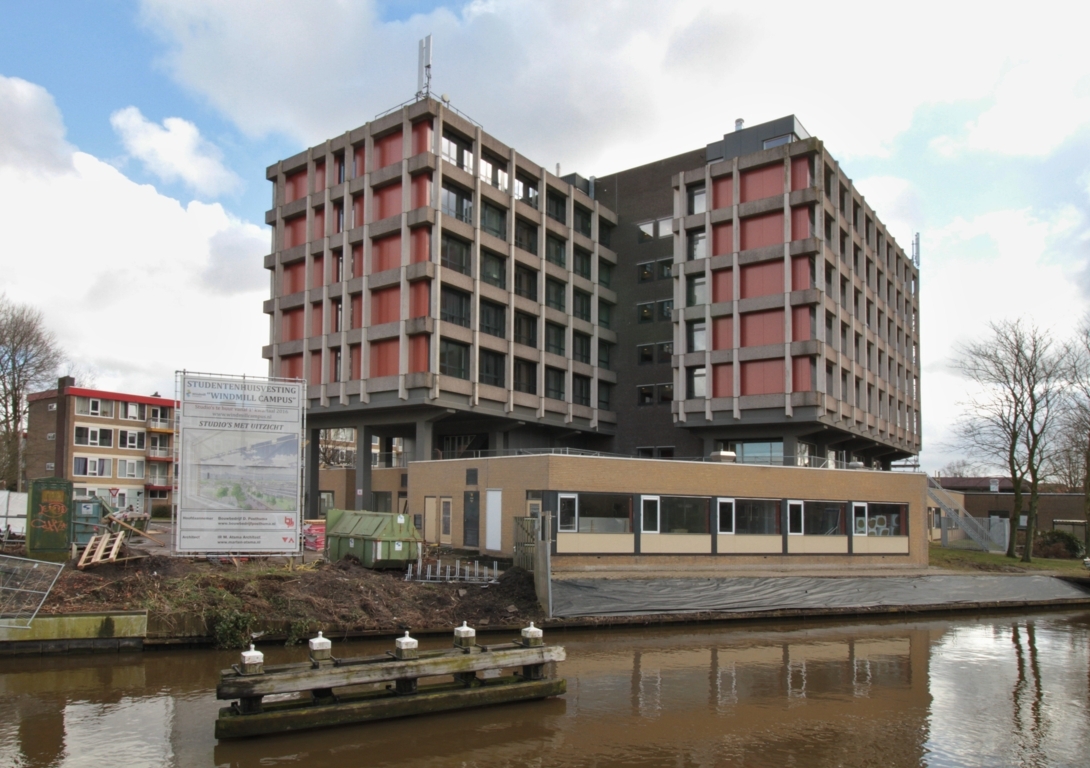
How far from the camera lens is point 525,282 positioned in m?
51.7

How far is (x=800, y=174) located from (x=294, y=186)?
30123mm

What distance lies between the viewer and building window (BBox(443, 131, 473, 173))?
4584cm

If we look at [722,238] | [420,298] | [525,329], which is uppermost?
[722,238]

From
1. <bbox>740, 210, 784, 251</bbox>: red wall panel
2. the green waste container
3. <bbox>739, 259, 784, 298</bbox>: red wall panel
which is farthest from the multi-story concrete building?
<bbox>740, 210, 784, 251</bbox>: red wall panel

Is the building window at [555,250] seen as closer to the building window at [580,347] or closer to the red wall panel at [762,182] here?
the building window at [580,347]

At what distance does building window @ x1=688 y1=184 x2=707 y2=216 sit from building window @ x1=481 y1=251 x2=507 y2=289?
11.8 meters

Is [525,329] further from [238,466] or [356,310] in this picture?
[238,466]

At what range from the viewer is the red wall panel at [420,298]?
43594 millimetres

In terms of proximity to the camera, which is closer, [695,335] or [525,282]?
[695,335]

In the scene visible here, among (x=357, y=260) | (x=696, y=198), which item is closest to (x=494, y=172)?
(x=357, y=260)

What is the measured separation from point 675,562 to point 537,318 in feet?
80.5

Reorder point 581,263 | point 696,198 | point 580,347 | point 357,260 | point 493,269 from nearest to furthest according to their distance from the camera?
1. point 357,260
2. point 493,269
3. point 696,198
4. point 580,347
5. point 581,263

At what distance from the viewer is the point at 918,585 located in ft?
106

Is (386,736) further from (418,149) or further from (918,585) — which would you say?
(418,149)
